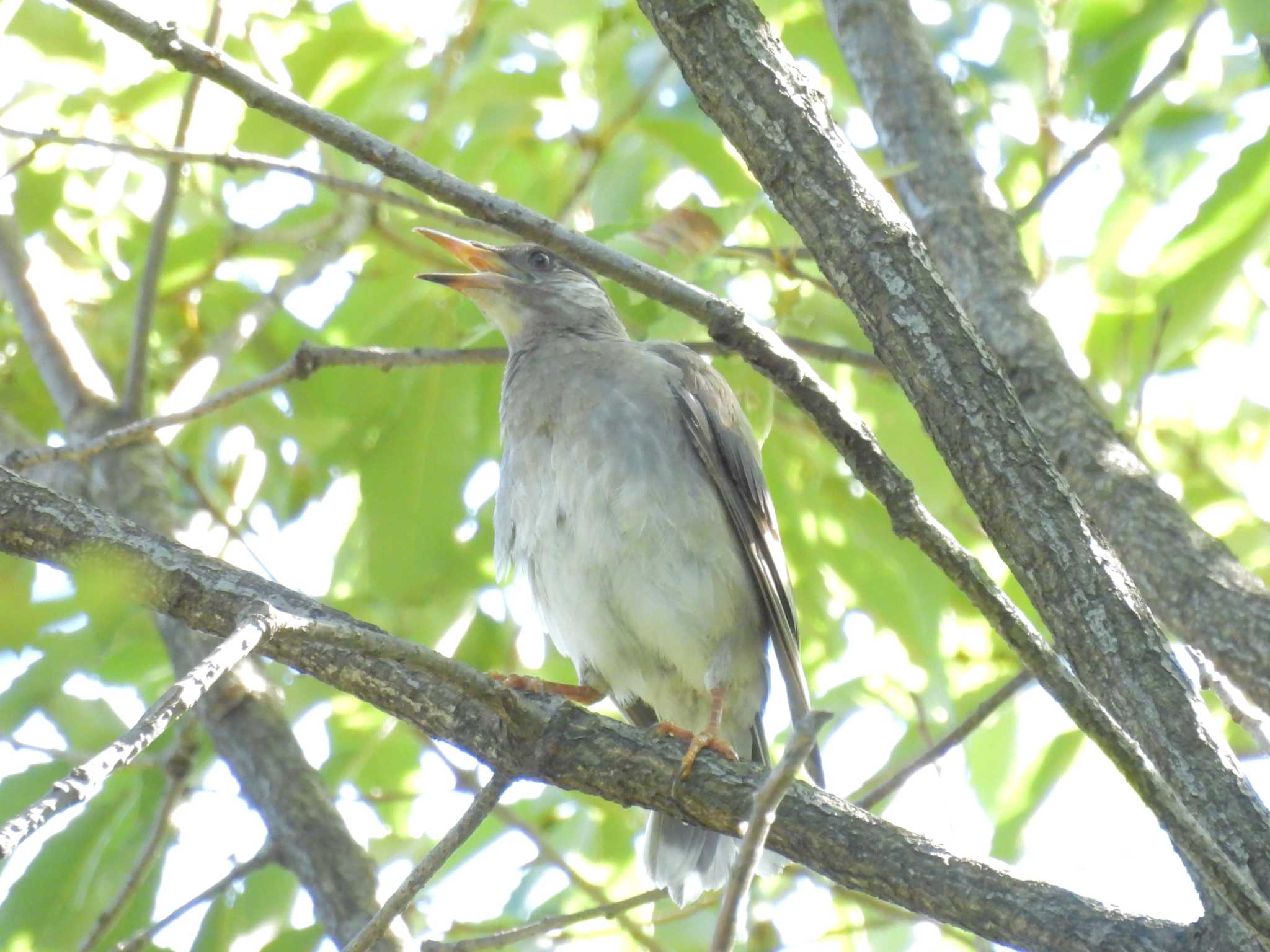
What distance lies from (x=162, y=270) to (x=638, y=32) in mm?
1683

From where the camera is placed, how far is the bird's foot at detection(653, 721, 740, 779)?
2658 millimetres

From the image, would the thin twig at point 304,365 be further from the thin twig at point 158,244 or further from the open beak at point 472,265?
the thin twig at point 158,244

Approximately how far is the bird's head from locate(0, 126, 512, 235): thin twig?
1.39 metres

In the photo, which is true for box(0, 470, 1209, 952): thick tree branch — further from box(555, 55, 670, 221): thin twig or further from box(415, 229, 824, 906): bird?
box(555, 55, 670, 221): thin twig

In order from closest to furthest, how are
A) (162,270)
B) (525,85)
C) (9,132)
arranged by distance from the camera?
(9,132) < (525,85) < (162,270)

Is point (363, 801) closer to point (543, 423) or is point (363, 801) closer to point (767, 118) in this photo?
point (543, 423)

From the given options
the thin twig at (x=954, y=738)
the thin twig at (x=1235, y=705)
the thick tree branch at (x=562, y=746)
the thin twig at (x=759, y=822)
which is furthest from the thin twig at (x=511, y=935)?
the thin twig at (x=1235, y=705)

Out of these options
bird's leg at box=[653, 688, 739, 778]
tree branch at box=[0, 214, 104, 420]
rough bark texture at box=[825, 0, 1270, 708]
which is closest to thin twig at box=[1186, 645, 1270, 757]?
rough bark texture at box=[825, 0, 1270, 708]

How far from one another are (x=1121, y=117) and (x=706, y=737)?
2098mm

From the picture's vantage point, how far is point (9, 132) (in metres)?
3.00

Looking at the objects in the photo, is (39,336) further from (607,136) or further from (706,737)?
(706,737)

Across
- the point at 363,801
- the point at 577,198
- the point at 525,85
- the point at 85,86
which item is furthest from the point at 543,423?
the point at 85,86

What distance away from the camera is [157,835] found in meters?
3.90

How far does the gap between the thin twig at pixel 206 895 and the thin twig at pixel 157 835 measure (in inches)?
3.5
